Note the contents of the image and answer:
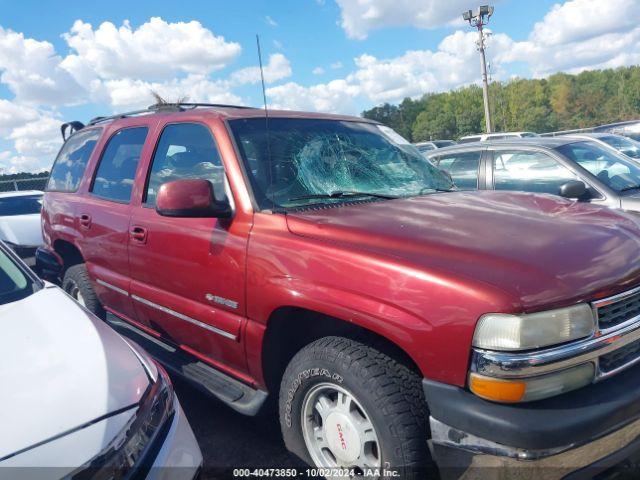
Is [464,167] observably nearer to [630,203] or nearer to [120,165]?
[630,203]

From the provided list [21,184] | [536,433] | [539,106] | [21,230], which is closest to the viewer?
[536,433]

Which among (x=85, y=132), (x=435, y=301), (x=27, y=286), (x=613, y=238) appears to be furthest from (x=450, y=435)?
(x=85, y=132)

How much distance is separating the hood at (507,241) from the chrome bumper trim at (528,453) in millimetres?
491

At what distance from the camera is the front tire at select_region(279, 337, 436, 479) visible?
203 centimetres

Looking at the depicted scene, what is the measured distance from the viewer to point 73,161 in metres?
4.71

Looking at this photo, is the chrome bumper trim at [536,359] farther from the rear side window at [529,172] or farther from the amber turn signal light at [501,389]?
the rear side window at [529,172]

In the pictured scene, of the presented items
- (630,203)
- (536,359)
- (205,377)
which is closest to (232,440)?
(205,377)

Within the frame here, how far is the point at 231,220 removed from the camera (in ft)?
9.12

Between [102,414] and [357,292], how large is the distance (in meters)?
1.03

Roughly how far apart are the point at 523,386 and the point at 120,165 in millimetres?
3233

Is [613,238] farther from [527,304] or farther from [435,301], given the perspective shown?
[435,301]

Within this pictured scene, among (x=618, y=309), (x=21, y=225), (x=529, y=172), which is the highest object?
(x=529, y=172)

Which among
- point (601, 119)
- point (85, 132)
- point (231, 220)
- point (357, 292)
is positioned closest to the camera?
point (357, 292)

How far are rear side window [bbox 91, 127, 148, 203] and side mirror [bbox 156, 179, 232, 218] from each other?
1.14 metres
